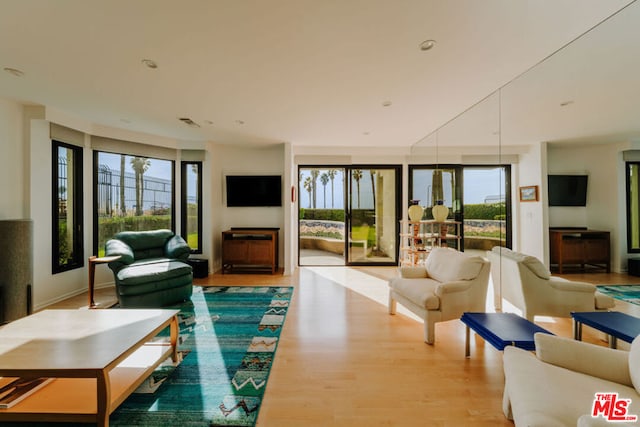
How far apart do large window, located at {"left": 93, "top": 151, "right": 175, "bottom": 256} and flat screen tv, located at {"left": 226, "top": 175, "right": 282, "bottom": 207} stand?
1.13 m

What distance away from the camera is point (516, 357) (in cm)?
140

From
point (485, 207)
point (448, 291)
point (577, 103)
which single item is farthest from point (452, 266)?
point (577, 103)

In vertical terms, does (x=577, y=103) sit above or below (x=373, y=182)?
above

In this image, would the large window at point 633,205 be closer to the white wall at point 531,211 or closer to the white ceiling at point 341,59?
the white ceiling at point 341,59

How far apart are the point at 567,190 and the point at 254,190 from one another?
15.4ft

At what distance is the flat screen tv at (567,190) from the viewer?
6.17 feet

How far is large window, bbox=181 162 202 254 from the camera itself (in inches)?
198

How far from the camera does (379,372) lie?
199 centimetres

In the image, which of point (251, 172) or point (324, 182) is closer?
point (251, 172)

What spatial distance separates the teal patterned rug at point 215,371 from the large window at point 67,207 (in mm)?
2048

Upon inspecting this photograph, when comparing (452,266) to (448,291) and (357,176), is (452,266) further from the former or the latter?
(357,176)

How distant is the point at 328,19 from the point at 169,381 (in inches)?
112

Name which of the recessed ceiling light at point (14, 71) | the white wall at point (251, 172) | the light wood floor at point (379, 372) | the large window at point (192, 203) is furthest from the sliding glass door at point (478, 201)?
the recessed ceiling light at point (14, 71)

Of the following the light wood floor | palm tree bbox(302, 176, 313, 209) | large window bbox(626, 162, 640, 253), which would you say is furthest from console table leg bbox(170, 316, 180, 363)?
palm tree bbox(302, 176, 313, 209)
